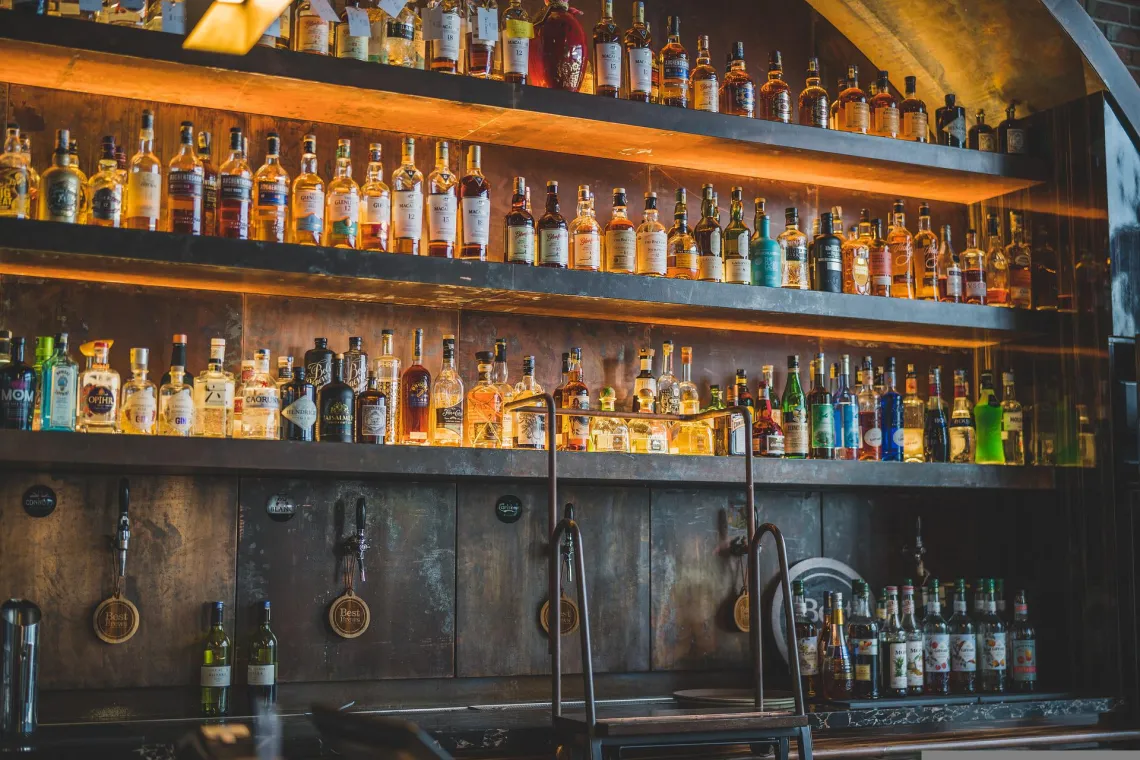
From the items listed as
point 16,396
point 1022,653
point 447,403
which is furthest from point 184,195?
point 1022,653

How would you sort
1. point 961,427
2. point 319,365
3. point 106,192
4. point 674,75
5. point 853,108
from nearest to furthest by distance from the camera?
point 106,192, point 319,365, point 674,75, point 853,108, point 961,427

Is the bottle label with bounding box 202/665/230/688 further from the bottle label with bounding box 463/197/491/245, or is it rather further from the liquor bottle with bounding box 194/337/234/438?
the bottle label with bounding box 463/197/491/245

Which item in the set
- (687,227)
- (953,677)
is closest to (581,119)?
(687,227)

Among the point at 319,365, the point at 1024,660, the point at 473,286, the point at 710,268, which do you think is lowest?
the point at 1024,660

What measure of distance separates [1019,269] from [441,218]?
1.77 metres

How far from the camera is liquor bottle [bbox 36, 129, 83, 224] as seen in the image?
273 centimetres

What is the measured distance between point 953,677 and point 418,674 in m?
1.47

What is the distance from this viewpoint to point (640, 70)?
329 cm

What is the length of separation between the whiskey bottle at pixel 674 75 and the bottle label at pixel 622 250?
0.38m

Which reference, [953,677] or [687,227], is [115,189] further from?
[953,677]

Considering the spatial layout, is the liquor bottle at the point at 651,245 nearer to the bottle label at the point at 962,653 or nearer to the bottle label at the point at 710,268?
the bottle label at the point at 710,268

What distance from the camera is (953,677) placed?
3463 mm

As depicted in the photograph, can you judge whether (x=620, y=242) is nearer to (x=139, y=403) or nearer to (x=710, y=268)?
(x=710, y=268)

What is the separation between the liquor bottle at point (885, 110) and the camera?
3.62m
